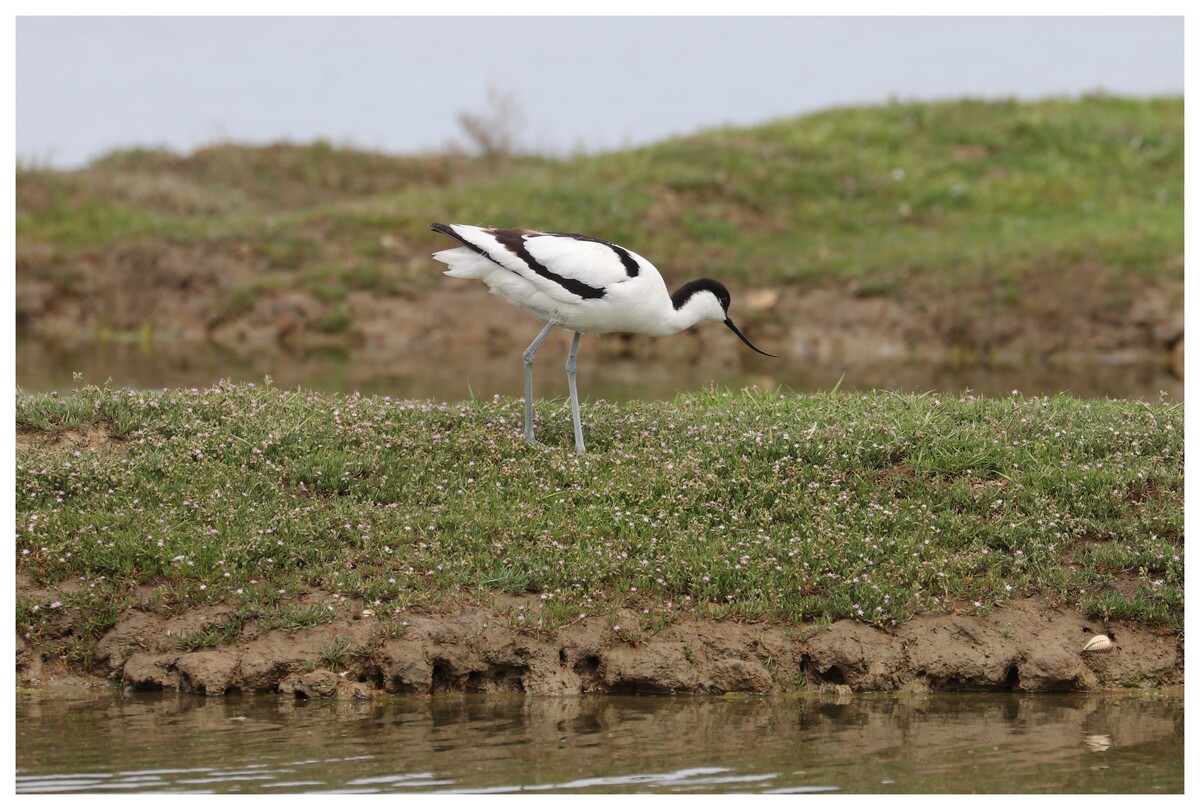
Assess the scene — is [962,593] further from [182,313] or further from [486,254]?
[182,313]

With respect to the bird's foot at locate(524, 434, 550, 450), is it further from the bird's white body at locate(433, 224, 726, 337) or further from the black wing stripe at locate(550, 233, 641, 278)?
the black wing stripe at locate(550, 233, 641, 278)

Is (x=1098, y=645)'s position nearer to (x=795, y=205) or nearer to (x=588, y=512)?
(x=588, y=512)

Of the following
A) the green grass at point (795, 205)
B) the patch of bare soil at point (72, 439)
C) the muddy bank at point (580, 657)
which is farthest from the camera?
the green grass at point (795, 205)

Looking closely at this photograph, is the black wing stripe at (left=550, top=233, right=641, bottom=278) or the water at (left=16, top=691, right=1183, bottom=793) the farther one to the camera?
the black wing stripe at (left=550, top=233, right=641, bottom=278)

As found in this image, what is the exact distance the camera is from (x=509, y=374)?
19047mm

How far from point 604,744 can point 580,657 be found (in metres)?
1.00

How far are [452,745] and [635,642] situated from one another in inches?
53.6

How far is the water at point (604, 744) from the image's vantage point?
5.81 metres

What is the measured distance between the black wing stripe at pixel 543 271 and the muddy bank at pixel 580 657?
2233 mm

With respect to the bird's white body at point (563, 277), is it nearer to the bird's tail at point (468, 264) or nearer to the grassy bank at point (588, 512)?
Answer: the bird's tail at point (468, 264)

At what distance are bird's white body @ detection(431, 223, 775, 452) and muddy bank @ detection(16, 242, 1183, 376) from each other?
446 inches

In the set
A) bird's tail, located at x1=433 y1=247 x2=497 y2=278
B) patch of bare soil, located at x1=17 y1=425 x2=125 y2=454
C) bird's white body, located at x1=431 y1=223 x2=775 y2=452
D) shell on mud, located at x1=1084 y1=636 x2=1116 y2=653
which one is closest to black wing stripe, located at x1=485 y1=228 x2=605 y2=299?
bird's white body, located at x1=431 y1=223 x2=775 y2=452

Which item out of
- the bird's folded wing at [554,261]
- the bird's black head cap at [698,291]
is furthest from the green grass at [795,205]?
the bird's folded wing at [554,261]

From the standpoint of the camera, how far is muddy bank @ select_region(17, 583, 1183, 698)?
7195 mm
